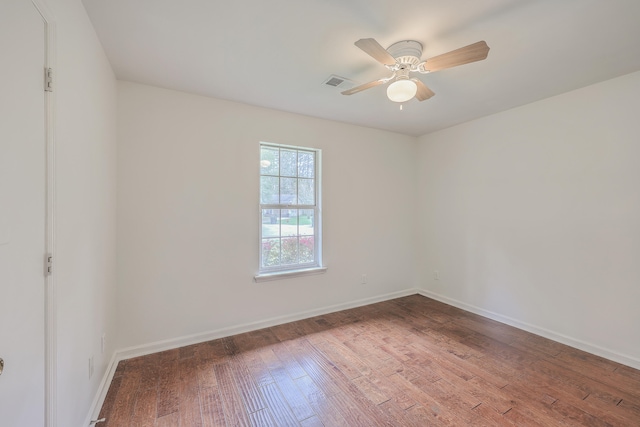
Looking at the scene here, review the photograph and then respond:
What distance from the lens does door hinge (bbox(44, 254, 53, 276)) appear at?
1111 millimetres

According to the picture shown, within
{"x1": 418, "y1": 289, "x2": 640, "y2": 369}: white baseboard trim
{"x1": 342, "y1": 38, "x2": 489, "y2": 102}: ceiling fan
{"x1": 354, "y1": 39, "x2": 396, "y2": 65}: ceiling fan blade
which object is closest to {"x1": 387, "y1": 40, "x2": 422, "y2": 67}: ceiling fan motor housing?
{"x1": 342, "y1": 38, "x2": 489, "y2": 102}: ceiling fan

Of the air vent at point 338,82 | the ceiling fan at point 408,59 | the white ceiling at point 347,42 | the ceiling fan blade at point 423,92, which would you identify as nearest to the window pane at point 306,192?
the white ceiling at point 347,42

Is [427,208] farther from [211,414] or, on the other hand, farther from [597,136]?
[211,414]

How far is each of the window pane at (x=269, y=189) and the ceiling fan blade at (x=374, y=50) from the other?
1.84m

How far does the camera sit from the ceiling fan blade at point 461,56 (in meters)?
1.51

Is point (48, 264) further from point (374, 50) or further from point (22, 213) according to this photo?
point (374, 50)

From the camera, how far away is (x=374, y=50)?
1589 mm

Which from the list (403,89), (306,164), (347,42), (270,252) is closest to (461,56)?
(403,89)

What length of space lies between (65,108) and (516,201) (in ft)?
13.1

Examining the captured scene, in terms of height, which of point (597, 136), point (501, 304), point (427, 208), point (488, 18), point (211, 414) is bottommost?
point (211, 414)

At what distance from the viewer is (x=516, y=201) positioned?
10.0 feet

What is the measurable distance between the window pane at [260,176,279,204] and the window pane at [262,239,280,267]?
480 millimetres

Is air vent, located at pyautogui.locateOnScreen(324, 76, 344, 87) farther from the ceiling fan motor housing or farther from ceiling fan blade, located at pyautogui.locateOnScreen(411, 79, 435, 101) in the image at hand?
ceiling fan blade, located at pyautogui.locateOnScreen(411, 79, 435, 101)

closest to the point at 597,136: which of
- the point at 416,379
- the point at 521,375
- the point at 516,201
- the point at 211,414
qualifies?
the point at 516,201
